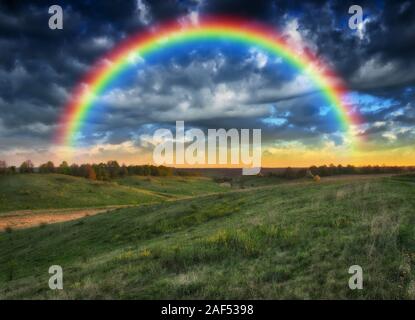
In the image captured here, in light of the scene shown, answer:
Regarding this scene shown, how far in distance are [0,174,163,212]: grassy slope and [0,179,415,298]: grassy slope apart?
48.7 metres

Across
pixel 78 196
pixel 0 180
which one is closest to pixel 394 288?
pixel 78 196

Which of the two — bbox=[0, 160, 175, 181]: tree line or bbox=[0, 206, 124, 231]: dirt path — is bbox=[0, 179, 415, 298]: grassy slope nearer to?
bbox=[0, 206, 124, 231]: dirt path

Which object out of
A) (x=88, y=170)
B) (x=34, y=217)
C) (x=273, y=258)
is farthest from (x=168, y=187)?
(x=273, y=258)

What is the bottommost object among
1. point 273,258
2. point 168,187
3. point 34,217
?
point 34,217

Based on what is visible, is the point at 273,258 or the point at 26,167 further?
the point at 26,167

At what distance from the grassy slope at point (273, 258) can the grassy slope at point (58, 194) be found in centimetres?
4874

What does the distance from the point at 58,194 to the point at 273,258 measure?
232 feet

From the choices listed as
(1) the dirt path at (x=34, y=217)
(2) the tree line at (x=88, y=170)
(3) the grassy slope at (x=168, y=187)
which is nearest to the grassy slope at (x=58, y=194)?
(1) the dirt path at (x=34, y=217)

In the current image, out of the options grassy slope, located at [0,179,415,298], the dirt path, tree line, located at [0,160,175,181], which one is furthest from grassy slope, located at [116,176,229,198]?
grassy slope, located at [0,179,415,298]

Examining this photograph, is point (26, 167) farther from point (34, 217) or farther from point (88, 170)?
point (34, 217)

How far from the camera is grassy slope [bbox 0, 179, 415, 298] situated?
9422 mm

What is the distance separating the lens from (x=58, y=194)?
74.2 m

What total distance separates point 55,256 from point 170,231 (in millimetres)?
7359
